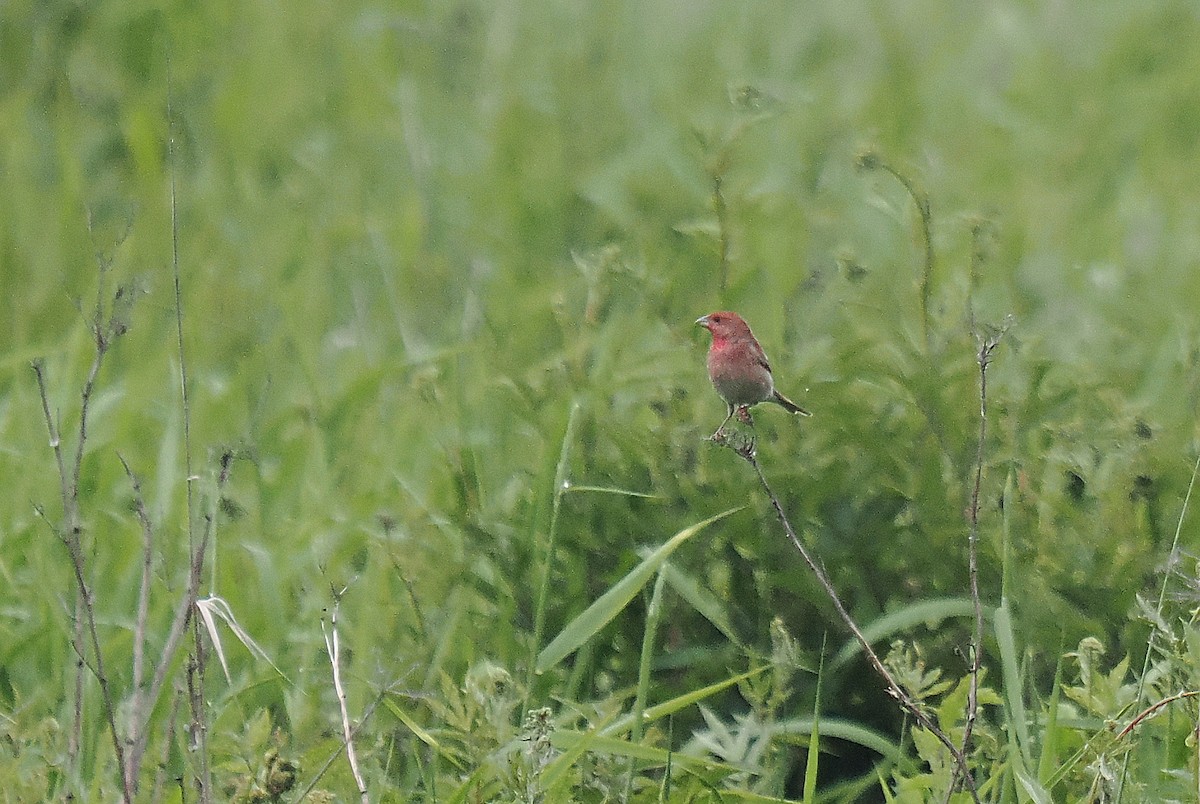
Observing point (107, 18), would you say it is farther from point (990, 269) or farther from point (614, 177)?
point (990, 269)

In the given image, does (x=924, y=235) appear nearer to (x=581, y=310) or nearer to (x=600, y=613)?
(x=600, y=613)

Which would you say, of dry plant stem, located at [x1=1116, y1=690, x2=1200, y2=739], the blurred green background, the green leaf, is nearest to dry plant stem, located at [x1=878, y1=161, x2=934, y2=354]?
the blurred green background

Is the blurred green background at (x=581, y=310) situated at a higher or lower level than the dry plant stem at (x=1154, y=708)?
lower

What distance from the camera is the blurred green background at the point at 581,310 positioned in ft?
9.59

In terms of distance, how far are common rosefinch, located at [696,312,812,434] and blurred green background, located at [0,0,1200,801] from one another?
66 mm

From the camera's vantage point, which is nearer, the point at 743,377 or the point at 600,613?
the point at 600,613

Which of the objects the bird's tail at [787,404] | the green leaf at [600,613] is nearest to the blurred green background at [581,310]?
the bird's tail at [787,404]

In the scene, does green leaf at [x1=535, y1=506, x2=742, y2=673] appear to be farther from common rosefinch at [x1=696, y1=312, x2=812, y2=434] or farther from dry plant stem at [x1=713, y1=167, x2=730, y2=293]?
dry plant stem at [x1=713, y1=167, x2=730, y2=293]

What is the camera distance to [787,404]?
2916mm

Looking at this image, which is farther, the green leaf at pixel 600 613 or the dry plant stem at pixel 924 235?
the dry plant stem at pixel 924 235

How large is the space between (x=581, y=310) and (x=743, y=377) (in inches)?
75.4

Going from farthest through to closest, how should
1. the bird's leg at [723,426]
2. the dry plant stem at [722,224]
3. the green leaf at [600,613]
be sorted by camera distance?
the dry plant stem at [722,224] → the bird's leg at [723,426] → the green leaf at [600,613]

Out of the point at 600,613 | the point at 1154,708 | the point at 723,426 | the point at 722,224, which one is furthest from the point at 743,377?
the point at 1154,708

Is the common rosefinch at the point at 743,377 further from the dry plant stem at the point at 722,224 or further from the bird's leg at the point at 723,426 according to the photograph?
the dry plant stem at the point at 722,224
